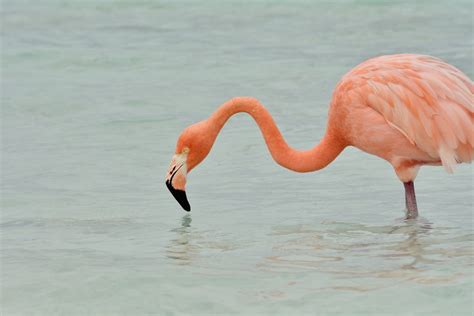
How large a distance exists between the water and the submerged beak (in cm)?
19

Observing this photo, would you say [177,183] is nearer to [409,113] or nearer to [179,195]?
[179,195]

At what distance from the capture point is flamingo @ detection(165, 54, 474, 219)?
8.30 metres

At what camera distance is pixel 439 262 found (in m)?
7.18

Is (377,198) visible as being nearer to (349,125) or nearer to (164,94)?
(349,125)

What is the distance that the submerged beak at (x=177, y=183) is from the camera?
8438 millimetres

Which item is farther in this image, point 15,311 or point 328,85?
point 328,85

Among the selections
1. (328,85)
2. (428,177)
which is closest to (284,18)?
(328,85)

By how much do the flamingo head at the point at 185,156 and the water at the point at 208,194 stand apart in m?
0.25

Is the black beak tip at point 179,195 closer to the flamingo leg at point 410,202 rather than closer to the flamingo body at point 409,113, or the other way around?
the flamingo body at point 409,113

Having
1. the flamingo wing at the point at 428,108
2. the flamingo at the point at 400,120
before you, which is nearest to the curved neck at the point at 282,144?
the flamingo at the point at 400,120

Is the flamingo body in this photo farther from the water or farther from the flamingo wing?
the water

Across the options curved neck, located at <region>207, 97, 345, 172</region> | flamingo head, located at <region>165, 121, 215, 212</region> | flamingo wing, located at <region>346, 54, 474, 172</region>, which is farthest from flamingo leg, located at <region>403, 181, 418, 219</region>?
flamingo head, located at <region>165, 121, 215, 212</region>

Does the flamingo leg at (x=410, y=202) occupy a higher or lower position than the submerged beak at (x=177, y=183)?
lower

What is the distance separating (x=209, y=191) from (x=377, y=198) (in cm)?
133
